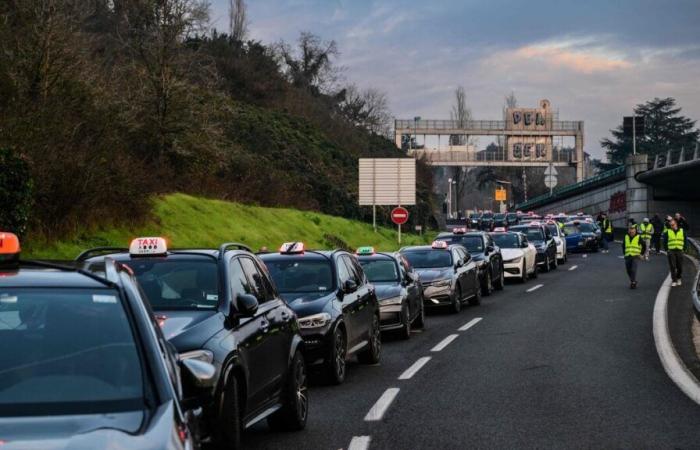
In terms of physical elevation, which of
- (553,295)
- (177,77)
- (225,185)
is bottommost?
(553,295)

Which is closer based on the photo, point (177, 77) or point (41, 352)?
point (41, 352)

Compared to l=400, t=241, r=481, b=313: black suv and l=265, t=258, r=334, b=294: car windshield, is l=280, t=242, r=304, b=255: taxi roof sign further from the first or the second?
l=400, t=241, r=481, b=313: black suv

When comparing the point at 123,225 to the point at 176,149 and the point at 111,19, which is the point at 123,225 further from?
the point at 111,19

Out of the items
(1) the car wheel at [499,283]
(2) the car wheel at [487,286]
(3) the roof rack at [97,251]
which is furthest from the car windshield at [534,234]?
(3) the roof rack at [97,251]

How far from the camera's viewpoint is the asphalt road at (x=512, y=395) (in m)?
9.19

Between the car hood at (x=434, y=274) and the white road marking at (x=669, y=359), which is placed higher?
the car hood at (x=434, y=274)

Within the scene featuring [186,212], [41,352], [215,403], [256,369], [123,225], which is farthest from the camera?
[186,212]

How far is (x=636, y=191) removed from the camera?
77375 millimetres

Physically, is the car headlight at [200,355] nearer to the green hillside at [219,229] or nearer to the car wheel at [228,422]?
the car wheel at [228,422]

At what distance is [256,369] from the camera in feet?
27.2

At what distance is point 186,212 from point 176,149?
2.57 metres

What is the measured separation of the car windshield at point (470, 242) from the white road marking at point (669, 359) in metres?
6.68

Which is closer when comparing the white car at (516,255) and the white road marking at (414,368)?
the white road marking at (414,368)

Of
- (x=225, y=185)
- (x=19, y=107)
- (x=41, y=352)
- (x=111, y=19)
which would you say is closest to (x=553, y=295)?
(x=19, y=107)
